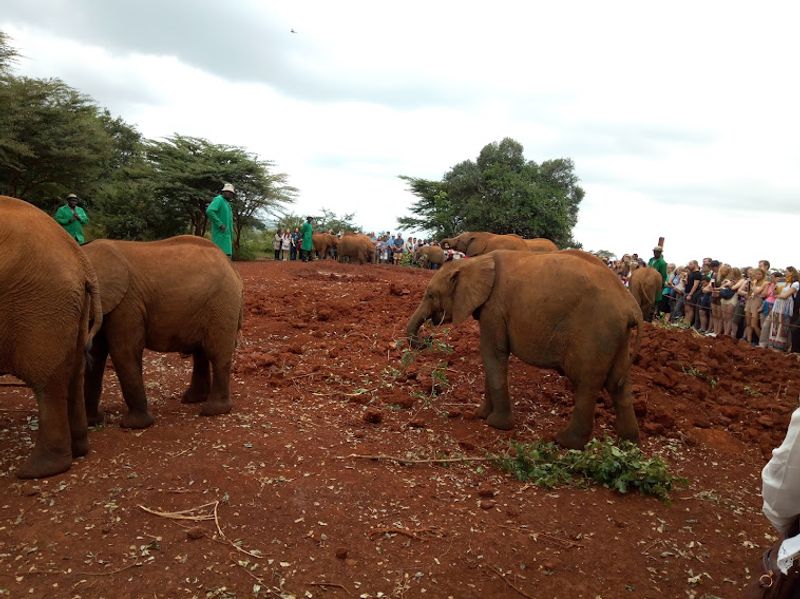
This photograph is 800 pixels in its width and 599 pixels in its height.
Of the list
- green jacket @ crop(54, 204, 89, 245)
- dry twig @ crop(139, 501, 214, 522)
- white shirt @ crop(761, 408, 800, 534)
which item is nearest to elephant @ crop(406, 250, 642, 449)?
dry twig @ crop(139, 501, 214, 522)

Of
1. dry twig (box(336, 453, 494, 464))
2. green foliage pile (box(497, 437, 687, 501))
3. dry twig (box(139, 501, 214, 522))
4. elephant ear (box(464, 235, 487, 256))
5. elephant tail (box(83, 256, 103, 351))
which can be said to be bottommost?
dry twig (box(139, 501, 214, 522))

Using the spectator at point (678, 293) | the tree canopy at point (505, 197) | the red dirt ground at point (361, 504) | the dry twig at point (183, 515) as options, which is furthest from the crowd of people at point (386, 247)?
the dry twig at point (183, 515)

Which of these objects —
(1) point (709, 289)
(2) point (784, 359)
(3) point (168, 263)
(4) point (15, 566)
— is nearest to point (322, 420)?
(3) point (168, 263)

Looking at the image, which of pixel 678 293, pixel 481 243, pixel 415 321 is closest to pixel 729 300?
pixel 678 293

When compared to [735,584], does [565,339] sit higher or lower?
higher

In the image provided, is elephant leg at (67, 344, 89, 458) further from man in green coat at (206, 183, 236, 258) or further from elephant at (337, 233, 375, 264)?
elephant at (337, 233, 375, 264)

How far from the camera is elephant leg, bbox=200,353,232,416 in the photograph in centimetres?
588

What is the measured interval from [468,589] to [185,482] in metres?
2.31

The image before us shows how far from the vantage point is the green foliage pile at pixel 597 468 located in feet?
16.1

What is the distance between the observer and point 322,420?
238 inches

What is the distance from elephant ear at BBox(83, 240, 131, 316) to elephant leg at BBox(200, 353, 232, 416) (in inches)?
45.3

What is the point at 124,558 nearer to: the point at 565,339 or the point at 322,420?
the point at 322,420

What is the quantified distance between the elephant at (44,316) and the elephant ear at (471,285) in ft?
12.5

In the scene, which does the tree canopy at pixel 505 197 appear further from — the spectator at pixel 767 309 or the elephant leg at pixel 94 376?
the elephant leg at pixel 94 376
